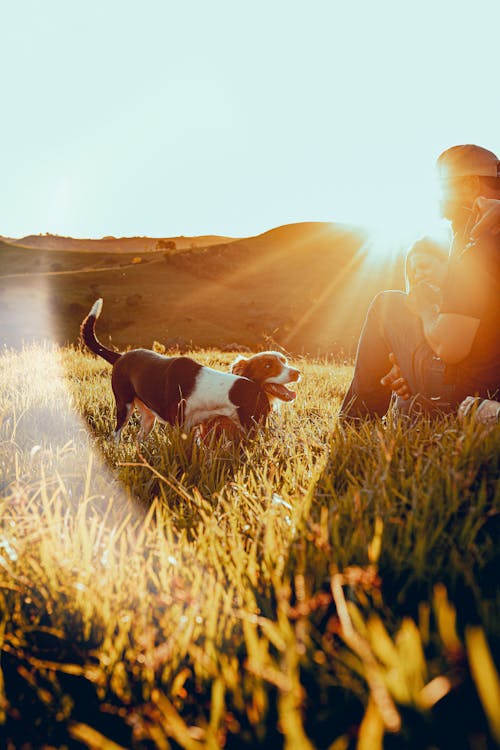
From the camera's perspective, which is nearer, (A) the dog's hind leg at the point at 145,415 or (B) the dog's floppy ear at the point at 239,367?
(A) the dog's hind leg at the point at 145,415

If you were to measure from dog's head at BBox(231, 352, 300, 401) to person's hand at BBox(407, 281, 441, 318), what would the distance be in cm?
205

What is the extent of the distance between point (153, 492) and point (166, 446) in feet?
1.87

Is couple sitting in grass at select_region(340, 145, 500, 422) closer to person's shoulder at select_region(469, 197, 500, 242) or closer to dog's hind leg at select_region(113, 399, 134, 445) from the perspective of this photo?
person's shoulder at select_region(469, 197, 500, 242)

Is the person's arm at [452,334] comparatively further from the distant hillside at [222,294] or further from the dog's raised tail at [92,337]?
the distant hillside at [222,294]

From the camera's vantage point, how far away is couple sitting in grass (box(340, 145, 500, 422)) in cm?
258

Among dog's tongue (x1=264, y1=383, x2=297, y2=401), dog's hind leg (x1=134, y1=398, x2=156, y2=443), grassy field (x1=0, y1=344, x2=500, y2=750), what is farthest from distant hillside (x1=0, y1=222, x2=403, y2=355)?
grassy field (x1=0, y1=344, x2=500, y2=750)

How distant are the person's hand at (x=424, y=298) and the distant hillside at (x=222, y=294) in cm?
2113

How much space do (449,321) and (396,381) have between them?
41.2 inches

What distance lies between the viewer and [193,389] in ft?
15.5

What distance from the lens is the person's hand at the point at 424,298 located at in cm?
309

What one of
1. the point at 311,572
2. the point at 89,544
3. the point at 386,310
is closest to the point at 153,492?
the point at 89,544

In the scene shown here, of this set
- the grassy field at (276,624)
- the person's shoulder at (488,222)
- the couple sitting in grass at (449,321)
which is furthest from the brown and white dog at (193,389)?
the grassy field at (276,624)

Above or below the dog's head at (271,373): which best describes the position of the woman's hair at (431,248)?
above

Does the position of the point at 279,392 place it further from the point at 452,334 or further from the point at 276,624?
the point at 276,624
